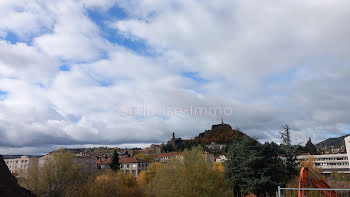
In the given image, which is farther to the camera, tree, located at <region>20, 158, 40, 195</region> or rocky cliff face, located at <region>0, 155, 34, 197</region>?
tree, located at <region>20, 158, 40, 195</region>

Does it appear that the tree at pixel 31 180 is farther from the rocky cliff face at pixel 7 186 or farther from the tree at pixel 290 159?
the tree at pixel 290 159

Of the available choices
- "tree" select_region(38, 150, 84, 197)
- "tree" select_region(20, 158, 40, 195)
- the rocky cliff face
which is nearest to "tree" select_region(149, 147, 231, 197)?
"tree" select_region(38, 150, 84, 197)

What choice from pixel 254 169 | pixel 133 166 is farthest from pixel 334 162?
pixel 133 166

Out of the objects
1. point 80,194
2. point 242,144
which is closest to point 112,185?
point 80,194

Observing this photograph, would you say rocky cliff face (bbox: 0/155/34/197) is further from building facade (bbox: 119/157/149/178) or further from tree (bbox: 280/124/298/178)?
building facade (bbox: 119/157/149/178)

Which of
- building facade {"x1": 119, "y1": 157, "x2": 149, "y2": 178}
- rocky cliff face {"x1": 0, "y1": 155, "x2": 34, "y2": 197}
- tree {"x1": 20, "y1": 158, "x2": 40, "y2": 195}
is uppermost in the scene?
rocky cliff face {"x1": 0, "y1": 155, "x2": 34, "y2": 197}

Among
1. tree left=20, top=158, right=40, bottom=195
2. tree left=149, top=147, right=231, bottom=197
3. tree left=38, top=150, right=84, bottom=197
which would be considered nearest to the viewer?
tree left=149, top=147, right=231, bottom=197

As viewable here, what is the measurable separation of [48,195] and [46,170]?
4019 millimetres

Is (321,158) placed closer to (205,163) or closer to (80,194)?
(205,163)

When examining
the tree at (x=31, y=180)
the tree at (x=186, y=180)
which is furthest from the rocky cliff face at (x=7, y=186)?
the tree at (x=31, y=180)

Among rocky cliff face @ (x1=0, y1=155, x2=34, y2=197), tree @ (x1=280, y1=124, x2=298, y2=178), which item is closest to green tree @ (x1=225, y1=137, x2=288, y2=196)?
tree @ (x1=280, y1=124, x2=298, y2=178)

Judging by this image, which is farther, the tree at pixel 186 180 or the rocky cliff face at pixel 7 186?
the tree at pixel 186 180

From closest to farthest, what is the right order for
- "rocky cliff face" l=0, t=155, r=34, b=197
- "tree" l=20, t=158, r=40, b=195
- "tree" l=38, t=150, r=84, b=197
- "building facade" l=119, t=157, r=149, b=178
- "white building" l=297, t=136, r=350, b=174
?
"rocky cliff face" l=0, t=155, r=34, b=197, "tree" l=20, t=158, r=40, b=195, "tree" l=38, t=150, r=84, b=197, "white building" l=297, t=136, r=350, b=174, "building facade" l=119, t=157, r=149, b=178

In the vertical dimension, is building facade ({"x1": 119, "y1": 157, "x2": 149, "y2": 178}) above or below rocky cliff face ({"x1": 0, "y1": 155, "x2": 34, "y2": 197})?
below
